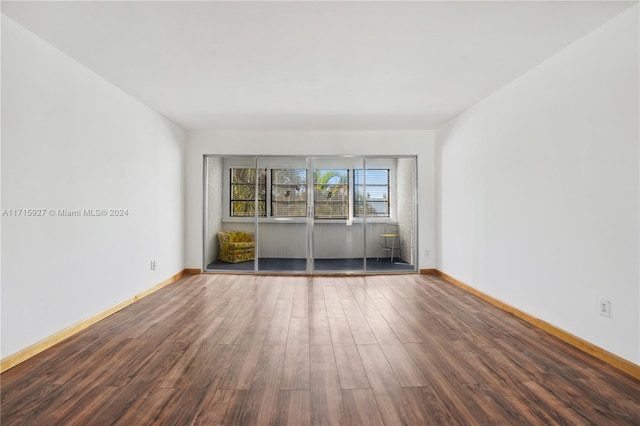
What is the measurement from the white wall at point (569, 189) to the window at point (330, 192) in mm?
2302

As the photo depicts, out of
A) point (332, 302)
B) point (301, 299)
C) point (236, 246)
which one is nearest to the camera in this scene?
point (332, 302)

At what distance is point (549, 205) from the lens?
10.7 feet

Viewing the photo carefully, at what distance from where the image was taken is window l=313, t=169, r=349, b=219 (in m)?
6.25

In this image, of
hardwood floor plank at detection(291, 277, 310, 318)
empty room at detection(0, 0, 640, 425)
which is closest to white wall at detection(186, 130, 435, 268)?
empty room at detection(0, 0, 640, 425)

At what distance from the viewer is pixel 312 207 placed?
20.4 feet

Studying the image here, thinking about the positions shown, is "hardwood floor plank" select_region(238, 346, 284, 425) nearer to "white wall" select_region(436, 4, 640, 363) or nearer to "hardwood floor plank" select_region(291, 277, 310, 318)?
"hardwood floor plank" select_region(291, 277, 310, 318)

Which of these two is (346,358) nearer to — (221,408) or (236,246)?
(221,408)

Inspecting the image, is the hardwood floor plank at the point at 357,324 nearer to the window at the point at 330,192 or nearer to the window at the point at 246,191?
the window at the point at 330,192

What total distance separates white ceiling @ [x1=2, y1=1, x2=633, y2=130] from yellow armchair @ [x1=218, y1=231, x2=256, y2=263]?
8.58 ft

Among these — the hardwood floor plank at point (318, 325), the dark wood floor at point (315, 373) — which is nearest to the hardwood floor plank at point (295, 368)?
the dark wood floor at point (315, 373)

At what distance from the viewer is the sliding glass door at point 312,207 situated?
6.23 m

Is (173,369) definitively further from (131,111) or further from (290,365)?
(131,111)

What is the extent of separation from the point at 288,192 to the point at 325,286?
6.24 ft

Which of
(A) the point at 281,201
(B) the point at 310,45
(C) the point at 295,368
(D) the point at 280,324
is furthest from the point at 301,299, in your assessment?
(B) the point at 310,45
